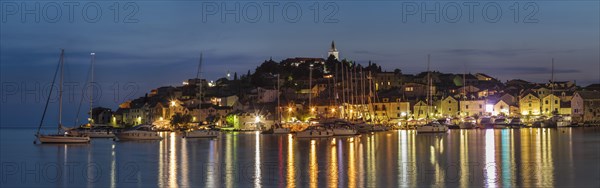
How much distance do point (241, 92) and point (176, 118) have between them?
16.6 meters

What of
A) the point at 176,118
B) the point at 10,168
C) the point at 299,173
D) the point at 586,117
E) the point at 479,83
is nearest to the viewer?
the point at 299,173

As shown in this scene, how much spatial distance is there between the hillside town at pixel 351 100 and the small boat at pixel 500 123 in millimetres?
3560

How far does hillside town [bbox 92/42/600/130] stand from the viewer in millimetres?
91875

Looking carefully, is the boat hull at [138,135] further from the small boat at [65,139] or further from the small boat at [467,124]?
the small boat at [467,124]

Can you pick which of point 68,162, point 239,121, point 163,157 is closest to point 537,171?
point 163,157

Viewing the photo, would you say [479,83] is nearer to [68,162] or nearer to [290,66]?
[290,66]

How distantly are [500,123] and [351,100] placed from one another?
1706cm

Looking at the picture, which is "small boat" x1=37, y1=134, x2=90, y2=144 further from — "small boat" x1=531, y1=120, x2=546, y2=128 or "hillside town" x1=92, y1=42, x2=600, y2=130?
"small boat" x1=531, y1=120, x2=546, y2=128

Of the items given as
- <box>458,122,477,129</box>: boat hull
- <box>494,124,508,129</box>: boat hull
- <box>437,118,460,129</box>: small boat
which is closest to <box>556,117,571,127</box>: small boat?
<box>494,124,508,129</box>: boat hull

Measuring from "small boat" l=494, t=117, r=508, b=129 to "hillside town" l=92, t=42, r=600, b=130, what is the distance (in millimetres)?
3560

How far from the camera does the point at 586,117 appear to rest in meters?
92.4

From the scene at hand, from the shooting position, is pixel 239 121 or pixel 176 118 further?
pixel 176 118

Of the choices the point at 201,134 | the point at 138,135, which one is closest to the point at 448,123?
the point at 201,134

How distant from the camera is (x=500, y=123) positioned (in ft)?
288
